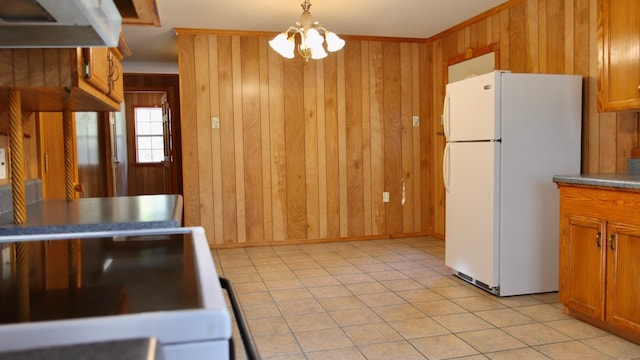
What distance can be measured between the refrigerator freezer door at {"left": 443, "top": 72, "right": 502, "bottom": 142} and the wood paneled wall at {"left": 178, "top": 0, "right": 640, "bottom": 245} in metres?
1.29

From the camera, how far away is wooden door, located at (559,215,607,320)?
273 centimetres

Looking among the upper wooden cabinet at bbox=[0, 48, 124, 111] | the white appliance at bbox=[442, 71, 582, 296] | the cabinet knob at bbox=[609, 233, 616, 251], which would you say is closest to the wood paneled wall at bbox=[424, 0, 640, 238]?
the white appliance at bbox=[442, 71, 582, 296]

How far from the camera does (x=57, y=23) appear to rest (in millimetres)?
1373

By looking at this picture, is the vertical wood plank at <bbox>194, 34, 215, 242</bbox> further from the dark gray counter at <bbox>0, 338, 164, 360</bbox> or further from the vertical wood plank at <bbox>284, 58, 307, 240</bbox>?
the dark gray counter at <bbox>0, 338, 164, 360</bbox>

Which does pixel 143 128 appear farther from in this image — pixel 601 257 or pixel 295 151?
pixel 601 257

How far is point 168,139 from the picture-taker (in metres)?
7.15

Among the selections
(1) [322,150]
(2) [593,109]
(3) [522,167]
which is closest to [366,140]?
(1) [322,150]

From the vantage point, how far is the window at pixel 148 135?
375 inches

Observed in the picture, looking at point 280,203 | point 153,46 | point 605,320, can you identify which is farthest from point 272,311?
point 153,46

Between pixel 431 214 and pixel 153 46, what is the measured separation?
3.78m

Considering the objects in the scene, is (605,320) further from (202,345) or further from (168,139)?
(168,139)

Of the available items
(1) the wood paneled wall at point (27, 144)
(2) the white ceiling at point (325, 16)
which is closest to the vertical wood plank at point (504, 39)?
(2) the white ceiling at point (325, 16)

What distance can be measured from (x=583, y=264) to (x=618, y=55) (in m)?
1.21

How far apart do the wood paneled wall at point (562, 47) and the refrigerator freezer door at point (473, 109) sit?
40 cm
